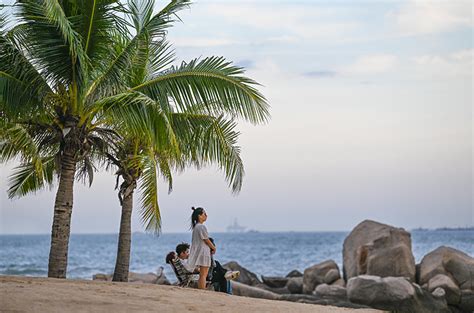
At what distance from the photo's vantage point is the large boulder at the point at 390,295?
20.9 m

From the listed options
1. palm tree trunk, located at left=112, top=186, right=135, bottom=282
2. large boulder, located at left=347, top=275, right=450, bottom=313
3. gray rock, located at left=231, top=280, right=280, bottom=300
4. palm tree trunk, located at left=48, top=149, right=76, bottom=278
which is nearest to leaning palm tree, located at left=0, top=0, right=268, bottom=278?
palm tree trunk, located at left=48, top=149, right=76, bottom=278

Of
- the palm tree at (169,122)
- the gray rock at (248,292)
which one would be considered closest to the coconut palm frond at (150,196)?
the palm tree at (169,122)

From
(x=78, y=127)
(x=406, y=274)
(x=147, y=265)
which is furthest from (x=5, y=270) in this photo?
(x=78, y=127)

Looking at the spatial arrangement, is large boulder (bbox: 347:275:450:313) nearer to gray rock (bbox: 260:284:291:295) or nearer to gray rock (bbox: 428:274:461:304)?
gray rock (bbox: 428:274:461:304)

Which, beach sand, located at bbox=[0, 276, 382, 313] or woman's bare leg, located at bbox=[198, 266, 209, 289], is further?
woman's bare leg, located at bbox=[198, 266, 209, 289]

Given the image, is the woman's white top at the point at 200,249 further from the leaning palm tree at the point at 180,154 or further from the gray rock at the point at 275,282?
the gray rock at the point at 275,282

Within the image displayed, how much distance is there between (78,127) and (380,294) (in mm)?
9285

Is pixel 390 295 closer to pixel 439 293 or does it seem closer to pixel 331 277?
pixel 439 293

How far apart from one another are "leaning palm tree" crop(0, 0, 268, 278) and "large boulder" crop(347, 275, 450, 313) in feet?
21.7

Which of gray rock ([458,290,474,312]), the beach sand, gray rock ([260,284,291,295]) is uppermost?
the beach sand

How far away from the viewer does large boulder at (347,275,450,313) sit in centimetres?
2086

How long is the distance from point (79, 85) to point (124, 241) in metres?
5.01

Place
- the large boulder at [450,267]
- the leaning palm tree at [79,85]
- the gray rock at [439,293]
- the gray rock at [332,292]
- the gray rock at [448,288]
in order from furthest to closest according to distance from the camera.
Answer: the large boulder at [450,267], the gray rock at [332,292], the gray rock at [448,288], the gray rock at [439,293], the leaning palm tree at [79,85]

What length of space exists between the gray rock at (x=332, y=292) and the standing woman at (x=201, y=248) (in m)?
7.82
